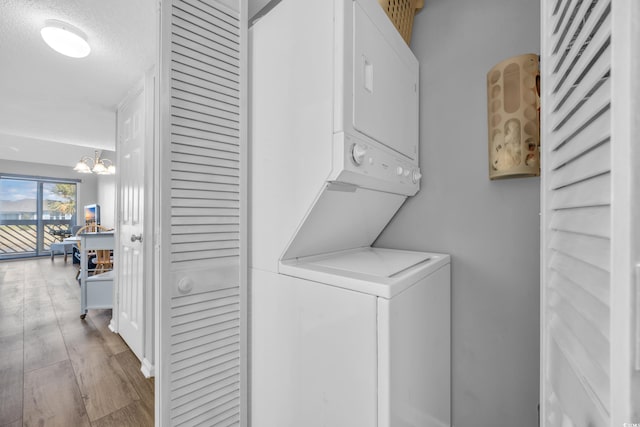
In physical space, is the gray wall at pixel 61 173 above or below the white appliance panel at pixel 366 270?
above

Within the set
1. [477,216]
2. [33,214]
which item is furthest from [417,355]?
[33,214]

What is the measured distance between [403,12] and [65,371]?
367 centimetres

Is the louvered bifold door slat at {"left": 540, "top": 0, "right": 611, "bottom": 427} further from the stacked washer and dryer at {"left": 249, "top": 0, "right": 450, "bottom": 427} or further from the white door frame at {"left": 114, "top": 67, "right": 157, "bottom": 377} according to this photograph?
the white door frame at {"left": 114, "top": 67, "right": 157, "bottom": 377}

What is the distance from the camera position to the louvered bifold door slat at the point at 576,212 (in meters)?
0.50

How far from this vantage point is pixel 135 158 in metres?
2.77

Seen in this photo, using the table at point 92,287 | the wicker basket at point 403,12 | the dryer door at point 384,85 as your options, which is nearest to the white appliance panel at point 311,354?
the dryer door at point 384,85

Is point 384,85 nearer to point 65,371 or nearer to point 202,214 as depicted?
point 202,214

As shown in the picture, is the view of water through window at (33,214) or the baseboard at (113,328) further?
the view of water through window at (33,214)

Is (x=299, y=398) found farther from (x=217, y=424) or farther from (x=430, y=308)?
(x=430, y=308)

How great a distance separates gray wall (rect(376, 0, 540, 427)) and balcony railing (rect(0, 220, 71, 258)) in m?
11.1

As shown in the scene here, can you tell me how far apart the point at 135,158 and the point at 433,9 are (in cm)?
282

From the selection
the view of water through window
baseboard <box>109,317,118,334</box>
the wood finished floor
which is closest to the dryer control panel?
the wood finished floor

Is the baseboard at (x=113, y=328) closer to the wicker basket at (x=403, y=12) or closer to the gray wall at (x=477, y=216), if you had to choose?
the gray wall at (x=477, y=216)

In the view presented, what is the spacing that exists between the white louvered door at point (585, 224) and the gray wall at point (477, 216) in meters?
0.62
